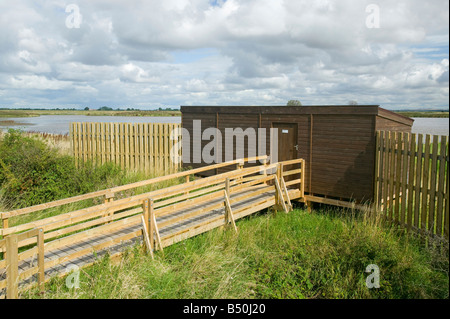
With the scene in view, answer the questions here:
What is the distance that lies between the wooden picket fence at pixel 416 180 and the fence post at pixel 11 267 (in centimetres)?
740

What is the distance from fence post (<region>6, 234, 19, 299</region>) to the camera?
17.8 ft

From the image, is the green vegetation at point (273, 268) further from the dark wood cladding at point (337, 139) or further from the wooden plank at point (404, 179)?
the dark wood cladding at point (337, 139)

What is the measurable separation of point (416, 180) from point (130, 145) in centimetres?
1044

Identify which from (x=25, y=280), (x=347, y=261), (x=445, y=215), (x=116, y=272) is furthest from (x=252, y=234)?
(x=25, y=280)

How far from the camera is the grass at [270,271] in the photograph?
6.10 meters

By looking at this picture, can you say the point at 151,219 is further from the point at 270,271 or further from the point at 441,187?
the point at 441,187

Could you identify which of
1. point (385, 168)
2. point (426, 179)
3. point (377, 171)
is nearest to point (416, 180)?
point (426, 179)

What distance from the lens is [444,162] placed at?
8.02m

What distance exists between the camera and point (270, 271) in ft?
22.5

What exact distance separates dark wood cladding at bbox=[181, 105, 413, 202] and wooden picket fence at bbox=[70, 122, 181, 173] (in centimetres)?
375
